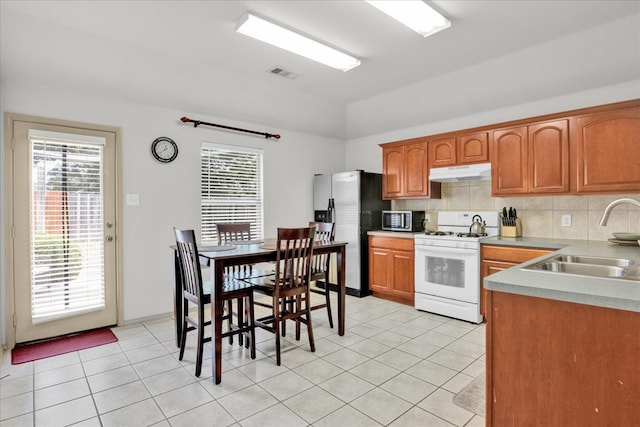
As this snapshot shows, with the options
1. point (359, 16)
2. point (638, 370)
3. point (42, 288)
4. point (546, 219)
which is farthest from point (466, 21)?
point (42, 288)

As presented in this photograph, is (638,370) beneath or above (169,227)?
beneath

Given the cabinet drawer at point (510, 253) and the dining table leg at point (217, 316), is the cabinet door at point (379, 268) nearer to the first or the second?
the cabinet drawer at point (510, 253)

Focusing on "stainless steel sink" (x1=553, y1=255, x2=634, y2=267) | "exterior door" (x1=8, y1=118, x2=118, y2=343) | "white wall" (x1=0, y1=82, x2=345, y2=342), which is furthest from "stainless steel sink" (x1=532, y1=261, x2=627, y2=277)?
"exterior door" (x1=8, y1=118, x2=118, y2=343)

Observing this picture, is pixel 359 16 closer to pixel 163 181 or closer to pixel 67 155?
pixel 163 181

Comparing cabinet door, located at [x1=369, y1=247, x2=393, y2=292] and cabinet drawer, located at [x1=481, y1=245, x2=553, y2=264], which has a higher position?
cabinet drawer, located at [x1=481, y1=245, x2=553, y2=264]

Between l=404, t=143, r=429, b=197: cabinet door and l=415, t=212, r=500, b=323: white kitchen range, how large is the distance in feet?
1.98

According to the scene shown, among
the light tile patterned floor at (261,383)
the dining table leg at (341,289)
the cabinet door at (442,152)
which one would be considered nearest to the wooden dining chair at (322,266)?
the dining table leg at (341,289)

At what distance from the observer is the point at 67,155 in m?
3.30

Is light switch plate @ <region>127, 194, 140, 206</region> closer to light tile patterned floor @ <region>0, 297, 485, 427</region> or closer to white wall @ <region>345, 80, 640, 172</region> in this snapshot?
light tile patterned floor @ <region>0, 297, 485, 427</region>

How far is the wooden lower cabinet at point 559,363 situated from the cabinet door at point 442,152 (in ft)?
10.1

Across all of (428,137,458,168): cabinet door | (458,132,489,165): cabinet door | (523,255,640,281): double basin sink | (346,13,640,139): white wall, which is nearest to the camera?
(523,255,640,281): double basin sink

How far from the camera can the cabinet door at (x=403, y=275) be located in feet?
14.1

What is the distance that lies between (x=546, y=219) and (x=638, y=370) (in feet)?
10.1

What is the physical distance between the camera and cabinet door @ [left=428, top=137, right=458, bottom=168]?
419 cm
